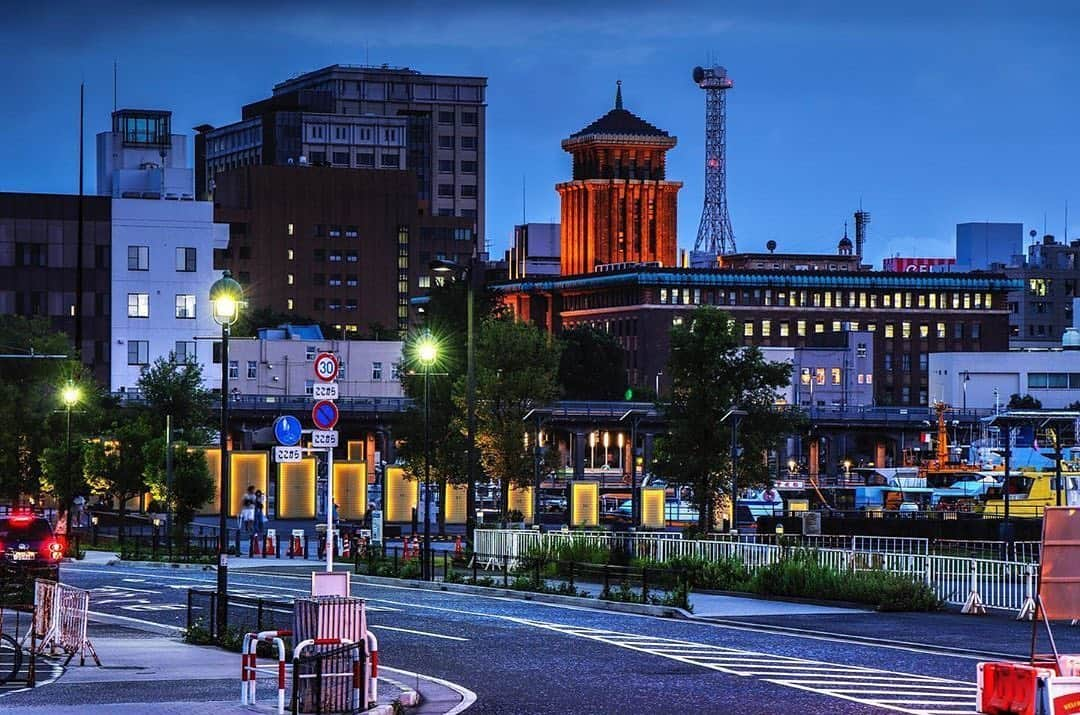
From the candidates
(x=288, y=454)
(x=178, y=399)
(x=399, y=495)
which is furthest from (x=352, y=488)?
(x=288, y=454)

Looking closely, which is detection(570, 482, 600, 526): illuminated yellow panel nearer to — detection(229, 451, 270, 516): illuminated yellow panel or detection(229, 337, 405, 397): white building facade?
detection(229, 451, 270, 516): illuminated yellow panel

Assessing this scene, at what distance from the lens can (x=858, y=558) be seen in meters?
43.9

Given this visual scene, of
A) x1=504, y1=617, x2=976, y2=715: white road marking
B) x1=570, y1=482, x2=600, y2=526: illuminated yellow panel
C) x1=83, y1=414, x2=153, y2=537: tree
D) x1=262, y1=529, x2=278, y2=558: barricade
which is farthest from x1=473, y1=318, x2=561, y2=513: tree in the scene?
x1=504, y1=617, x2=976, y2=715: white road marking

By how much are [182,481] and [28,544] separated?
3560 cm

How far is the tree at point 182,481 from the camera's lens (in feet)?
252

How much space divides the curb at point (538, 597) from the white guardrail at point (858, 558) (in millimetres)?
2170

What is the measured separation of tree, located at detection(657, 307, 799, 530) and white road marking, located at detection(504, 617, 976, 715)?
3961 centimetres

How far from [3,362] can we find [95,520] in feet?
50.4

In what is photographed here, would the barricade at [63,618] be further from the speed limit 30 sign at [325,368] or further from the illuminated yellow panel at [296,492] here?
the illuminated yellow panel at [296,492]

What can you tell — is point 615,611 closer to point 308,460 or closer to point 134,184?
point 308,460

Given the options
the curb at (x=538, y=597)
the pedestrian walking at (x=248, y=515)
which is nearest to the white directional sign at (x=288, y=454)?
the curb at (x=538, y=597)

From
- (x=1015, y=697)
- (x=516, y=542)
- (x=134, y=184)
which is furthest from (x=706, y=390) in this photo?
(x=134, y=184)

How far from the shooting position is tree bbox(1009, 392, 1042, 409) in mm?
191500

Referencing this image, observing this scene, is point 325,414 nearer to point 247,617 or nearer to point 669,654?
point 247,617
